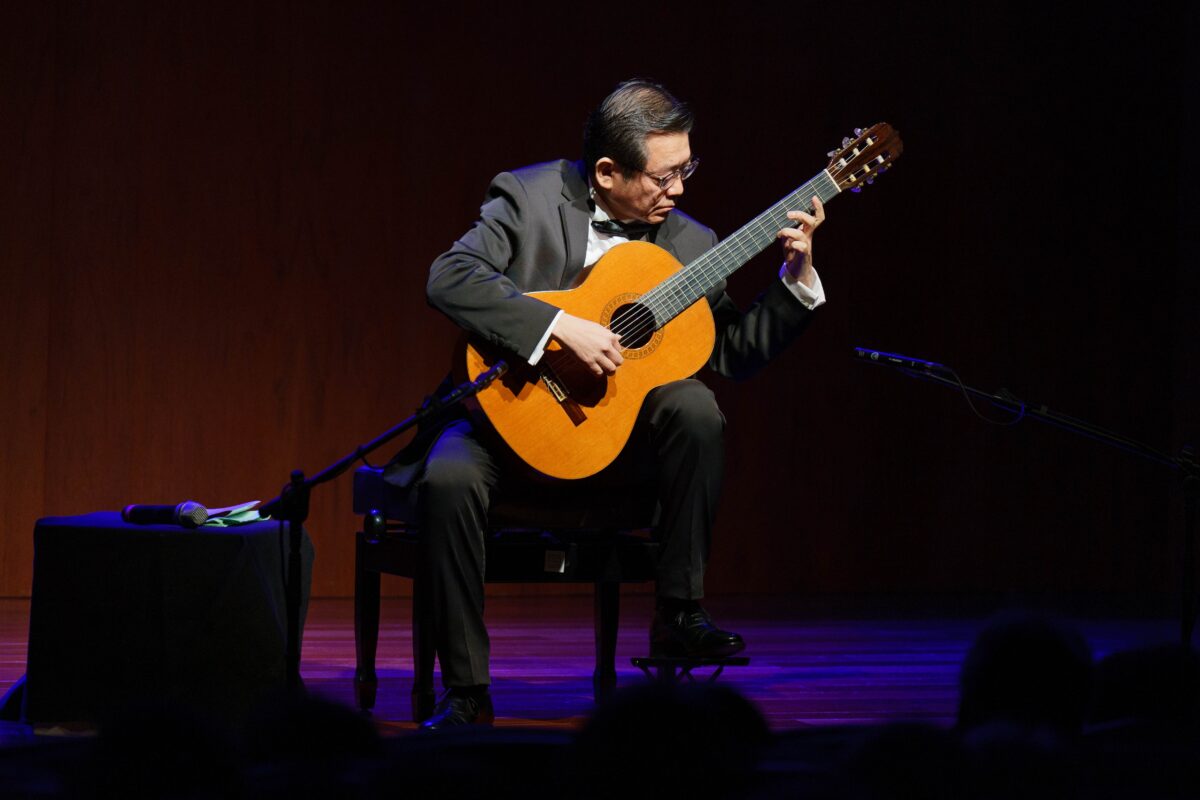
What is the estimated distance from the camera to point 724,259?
3.06m

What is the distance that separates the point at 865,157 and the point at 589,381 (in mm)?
806

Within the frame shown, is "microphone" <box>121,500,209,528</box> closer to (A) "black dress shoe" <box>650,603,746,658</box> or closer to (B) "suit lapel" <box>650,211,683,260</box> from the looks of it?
(A) "black dress shoe" <box>650,603,746,658</box>

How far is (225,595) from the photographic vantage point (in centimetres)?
297

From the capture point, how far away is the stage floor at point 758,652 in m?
3.22

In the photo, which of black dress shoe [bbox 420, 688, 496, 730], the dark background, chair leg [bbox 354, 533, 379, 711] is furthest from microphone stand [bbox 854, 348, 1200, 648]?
the dark background

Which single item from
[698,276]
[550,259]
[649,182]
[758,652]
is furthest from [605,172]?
[758,652]

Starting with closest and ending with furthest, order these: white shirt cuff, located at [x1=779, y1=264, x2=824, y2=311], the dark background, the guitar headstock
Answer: white shirt cuff, located at [x1=779, y1=264, x2=824, y2=311], the guitar headstock, the dark background

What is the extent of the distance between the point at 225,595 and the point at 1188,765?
224 centimetres

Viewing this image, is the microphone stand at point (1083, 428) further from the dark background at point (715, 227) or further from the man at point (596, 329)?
the dark background at point (715, 227)

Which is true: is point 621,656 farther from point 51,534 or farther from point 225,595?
point 51,534

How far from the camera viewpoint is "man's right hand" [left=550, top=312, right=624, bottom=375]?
2848 mm

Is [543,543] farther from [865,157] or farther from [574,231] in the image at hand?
[865,157]

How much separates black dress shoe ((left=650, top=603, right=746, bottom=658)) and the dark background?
2.60 meters

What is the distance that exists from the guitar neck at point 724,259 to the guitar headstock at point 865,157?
52mm
